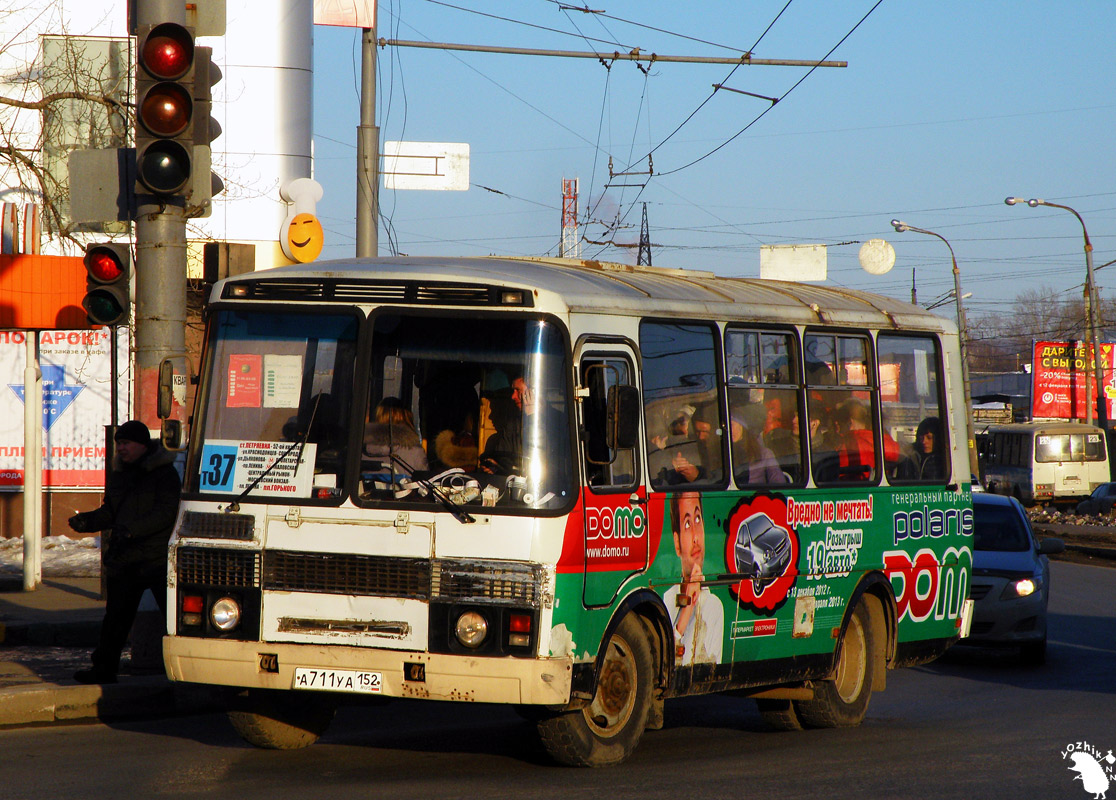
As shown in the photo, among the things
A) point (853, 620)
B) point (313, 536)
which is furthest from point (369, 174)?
Answer: point (313, 536)

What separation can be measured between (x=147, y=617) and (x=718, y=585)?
4157 mm

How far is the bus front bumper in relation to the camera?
7.02 meters

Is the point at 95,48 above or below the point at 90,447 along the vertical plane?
above

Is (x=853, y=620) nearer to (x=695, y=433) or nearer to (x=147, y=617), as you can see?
(x=695, y=433)

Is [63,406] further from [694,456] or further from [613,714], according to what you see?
[613,714]

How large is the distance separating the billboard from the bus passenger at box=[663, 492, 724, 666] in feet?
165

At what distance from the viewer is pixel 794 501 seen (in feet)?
30.1

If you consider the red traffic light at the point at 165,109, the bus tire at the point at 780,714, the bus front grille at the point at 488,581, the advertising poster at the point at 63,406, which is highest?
the red traffic light at the point at 165,109

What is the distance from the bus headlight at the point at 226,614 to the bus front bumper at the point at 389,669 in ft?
0.26

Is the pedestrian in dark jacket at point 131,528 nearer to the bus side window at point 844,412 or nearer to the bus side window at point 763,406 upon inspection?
the bus side window at point 763,406

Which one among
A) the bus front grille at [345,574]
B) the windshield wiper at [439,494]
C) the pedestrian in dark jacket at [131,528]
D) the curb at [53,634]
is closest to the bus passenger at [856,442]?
the windshield wiper at [439,494]

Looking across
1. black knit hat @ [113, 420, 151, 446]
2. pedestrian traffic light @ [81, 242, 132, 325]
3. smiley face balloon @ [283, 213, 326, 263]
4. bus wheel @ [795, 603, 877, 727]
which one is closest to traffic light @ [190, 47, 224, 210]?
pedestrian traffic light @ [81, 242, 132, 325]

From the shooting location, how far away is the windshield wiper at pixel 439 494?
23.6 ft

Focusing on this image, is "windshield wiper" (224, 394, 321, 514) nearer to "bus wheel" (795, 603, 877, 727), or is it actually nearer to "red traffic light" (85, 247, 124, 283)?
"red traffic light" (85, 247, 124, 283)
